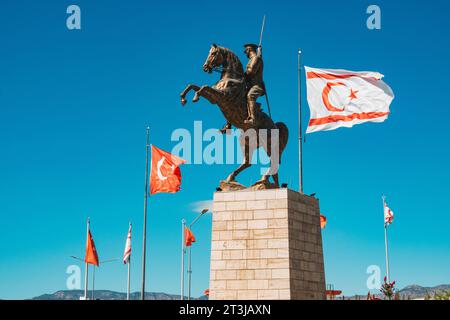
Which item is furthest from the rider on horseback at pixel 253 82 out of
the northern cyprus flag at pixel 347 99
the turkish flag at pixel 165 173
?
the turkish flag at pixel 165 173

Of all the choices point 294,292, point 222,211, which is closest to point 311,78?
point 222,211

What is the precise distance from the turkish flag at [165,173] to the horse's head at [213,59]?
10.2 m

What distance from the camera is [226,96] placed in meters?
25.3

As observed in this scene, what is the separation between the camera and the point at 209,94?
25.1 meters

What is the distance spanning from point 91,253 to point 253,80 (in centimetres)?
2499

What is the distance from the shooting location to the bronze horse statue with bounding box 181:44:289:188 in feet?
83.4

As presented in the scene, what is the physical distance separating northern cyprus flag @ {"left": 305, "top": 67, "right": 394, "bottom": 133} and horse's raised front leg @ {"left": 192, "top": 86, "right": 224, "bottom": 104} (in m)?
4.58

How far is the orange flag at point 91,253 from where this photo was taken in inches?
1860

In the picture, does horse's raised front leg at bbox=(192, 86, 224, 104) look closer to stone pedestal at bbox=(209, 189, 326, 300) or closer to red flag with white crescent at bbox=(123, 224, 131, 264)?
stone pedestal at bbox=(209, 189, 326, 300)

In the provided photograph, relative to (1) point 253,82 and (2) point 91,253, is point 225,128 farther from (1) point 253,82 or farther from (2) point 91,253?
(2) point 91,253

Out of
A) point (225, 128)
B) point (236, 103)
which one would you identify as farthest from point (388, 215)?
point (236, 103)

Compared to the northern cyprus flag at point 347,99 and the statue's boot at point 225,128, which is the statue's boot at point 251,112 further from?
the northern cyprus flag at point 347,99
